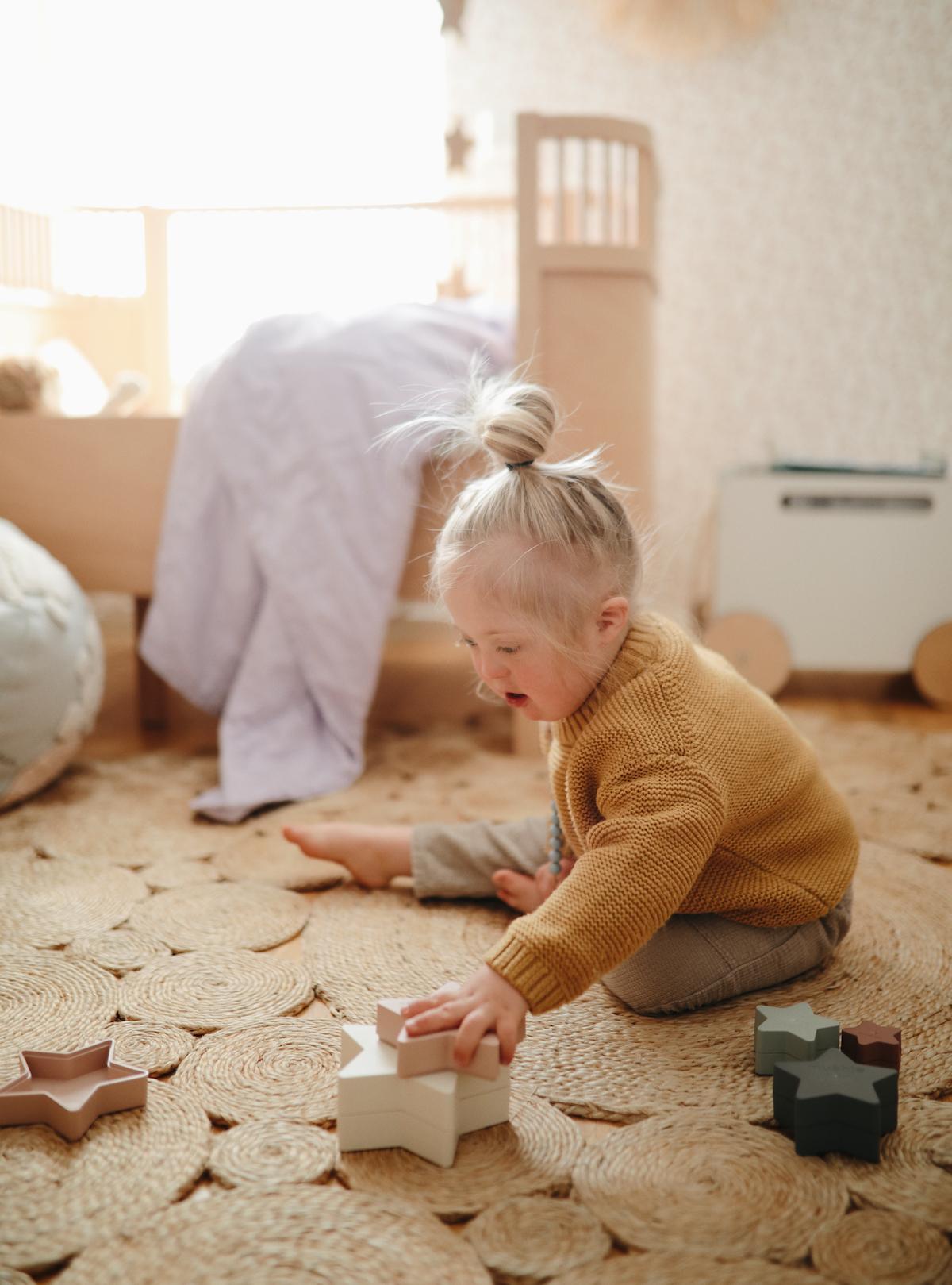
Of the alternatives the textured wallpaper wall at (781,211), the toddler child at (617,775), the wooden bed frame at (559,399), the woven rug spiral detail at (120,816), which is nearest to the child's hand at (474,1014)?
the toddler child at (617,775)

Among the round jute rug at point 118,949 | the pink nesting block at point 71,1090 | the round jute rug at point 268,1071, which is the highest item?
the pink nesting block at point 71,1090

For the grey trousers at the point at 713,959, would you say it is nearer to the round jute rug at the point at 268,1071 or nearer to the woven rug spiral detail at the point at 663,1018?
the woven rug spiral detail at the point at 663,1018

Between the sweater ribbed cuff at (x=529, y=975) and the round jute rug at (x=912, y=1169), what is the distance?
0.54 feet

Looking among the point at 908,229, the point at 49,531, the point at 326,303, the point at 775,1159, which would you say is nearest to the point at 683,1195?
the point at 775,1159

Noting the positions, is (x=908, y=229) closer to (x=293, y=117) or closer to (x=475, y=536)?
(x=293, y=117)

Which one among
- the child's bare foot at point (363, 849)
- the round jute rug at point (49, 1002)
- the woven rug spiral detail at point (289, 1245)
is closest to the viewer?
the woven rug spiral detail at point (289, 1245)

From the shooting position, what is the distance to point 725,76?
2.30 meters

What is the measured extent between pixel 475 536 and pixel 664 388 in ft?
6.10

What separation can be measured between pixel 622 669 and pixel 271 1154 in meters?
0.35

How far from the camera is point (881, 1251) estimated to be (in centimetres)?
50

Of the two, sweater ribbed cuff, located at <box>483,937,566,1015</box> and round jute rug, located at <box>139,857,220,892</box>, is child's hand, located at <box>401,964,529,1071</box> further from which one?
round jute rug, located at <box>139,857,220,892</box>

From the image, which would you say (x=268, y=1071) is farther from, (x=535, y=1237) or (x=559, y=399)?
(x=559, y=399)

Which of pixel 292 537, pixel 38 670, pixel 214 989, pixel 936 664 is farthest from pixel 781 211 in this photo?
pixel 214 989

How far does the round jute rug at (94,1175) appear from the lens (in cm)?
51
